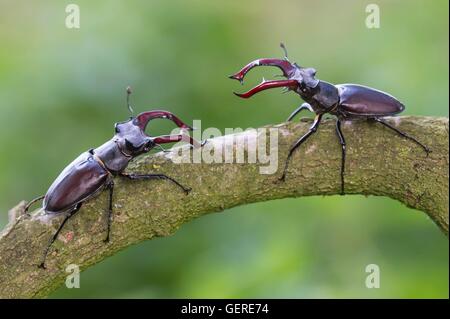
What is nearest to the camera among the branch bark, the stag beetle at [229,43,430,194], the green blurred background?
the branch bark

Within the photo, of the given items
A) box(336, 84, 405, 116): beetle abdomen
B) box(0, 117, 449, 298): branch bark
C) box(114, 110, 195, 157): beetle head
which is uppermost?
box(336, 84, 405, 116): beetle abdomen

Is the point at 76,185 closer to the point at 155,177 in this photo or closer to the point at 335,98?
the point at 155,177

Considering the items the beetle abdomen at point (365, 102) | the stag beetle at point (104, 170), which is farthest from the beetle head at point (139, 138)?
the beetle abdomen at point (365, 102)

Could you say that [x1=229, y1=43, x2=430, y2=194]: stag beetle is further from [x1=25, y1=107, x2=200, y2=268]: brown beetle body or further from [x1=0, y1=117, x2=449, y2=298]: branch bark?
[x1=25, y1=107, x2=200, y2=268]: brown beetle body

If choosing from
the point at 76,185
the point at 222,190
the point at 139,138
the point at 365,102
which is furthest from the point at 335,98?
the point at 76,185

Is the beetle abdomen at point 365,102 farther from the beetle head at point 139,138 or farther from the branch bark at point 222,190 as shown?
the beetle head at point 139,138

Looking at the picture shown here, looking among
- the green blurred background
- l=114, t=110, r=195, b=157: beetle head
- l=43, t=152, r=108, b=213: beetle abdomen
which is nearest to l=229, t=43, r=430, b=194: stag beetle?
l=114, t=110, r=195, b=157: beetle head
